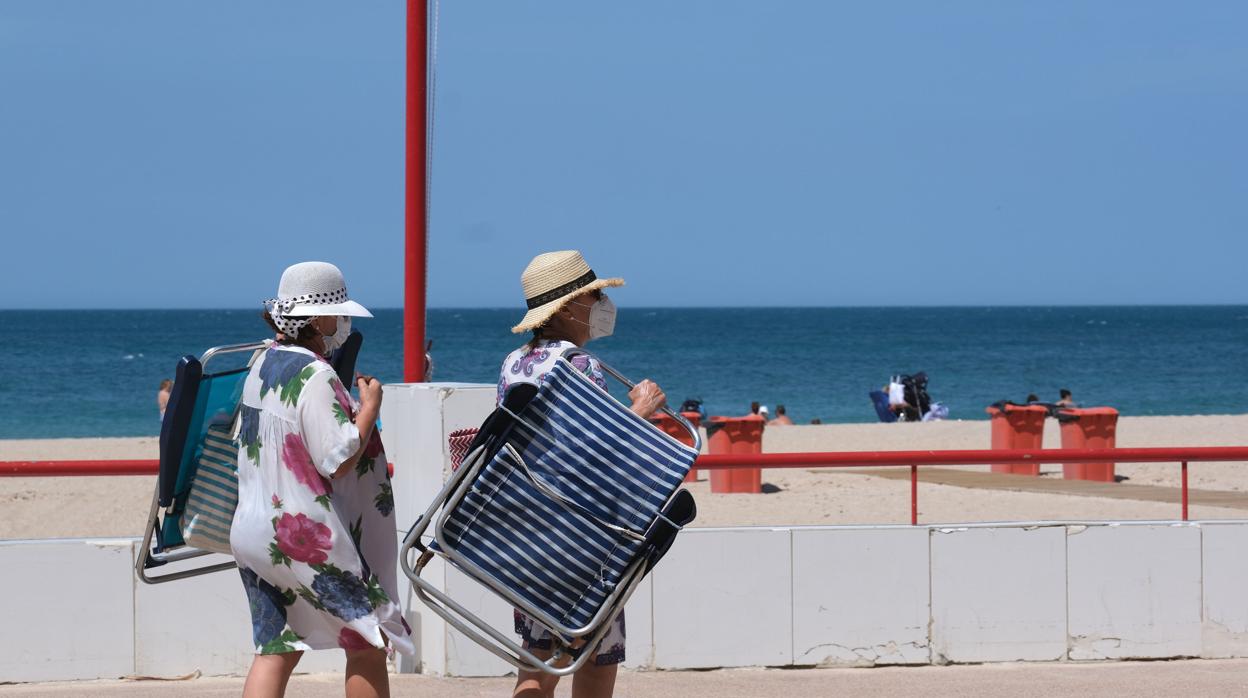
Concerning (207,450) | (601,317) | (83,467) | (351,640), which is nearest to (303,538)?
(351,640)

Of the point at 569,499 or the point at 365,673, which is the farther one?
the point at 365,673

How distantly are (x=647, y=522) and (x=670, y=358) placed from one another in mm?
86557

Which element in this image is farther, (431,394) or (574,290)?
(431,394)

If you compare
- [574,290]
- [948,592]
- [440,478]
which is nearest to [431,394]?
[440,478]

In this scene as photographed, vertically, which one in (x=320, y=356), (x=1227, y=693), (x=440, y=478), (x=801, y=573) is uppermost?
(x=320, y=356)

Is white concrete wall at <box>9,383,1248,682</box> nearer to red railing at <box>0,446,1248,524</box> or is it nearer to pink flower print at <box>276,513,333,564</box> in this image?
red railing at <box>0,446,1248,524</box>

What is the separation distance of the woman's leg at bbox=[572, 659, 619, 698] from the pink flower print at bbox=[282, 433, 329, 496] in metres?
0.92

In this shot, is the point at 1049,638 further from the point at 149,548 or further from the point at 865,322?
the point at 865,322

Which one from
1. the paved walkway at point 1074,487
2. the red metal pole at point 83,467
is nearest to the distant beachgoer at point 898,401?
the paved walkway at point 1074,487

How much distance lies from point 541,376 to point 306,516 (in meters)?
0.74

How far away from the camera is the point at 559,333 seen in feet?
14.7

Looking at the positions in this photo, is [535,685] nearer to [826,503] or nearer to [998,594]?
[998,594]

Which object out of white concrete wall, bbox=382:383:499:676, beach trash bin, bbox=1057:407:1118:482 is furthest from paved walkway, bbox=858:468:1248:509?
white concrete wall, bbox=382:383:499:676

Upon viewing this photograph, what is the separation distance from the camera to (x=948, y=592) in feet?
23.1
